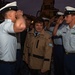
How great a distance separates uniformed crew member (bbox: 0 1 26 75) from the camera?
134 inches

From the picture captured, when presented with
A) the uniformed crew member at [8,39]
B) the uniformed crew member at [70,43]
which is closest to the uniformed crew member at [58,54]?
the uniformed crew member at [70,43]

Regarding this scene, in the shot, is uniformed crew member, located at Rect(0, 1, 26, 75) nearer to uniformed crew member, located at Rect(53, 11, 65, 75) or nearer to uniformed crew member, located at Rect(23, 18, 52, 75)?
uniformed crew member, located at Rect(23, 18, 52, 75)

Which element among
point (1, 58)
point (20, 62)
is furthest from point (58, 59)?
point (1, 58)

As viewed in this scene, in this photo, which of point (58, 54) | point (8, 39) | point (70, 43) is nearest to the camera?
point (8, 39)

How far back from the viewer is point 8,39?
136 inches

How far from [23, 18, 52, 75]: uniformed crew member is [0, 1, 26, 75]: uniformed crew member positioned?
84 cm

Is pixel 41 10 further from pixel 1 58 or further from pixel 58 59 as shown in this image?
pixel 1 58

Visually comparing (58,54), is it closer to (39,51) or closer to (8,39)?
(39,51)

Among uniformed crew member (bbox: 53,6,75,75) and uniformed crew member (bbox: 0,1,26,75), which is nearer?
uniformed crew member (bbox: 0,1,26,75)

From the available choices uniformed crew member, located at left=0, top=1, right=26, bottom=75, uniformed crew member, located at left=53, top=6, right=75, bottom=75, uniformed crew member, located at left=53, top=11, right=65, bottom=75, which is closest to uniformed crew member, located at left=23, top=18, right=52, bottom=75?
uniformed crew member, located at left=53, top=6, right=75, bottom=75

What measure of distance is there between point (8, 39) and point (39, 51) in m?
1.06

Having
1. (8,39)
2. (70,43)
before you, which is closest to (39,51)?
(70,43)

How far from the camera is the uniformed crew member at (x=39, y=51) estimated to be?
439cm

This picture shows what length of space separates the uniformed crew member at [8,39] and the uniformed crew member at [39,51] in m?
0.84
